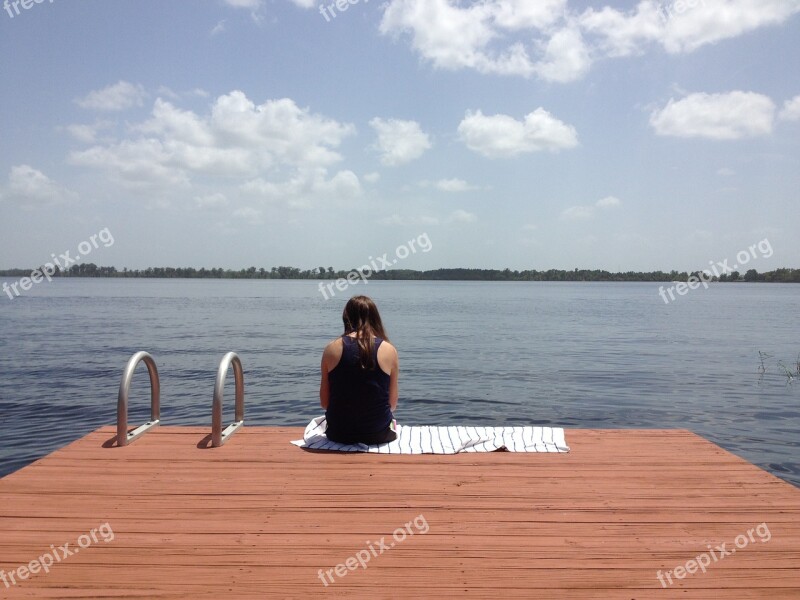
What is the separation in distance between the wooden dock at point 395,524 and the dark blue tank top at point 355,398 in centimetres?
35

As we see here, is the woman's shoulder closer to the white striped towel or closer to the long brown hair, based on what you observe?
the long brown hair

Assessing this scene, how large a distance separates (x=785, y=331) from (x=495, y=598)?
41.4 metres

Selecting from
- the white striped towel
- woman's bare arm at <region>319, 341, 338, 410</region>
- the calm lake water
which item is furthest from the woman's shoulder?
the calm lake water

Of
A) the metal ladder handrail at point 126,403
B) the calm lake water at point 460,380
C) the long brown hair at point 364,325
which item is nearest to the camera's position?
the long brown hair at point 364,325

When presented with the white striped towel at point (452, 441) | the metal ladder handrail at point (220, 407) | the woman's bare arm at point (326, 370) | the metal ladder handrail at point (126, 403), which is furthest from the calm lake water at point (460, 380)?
the woman's bare arm at point (326, 370)

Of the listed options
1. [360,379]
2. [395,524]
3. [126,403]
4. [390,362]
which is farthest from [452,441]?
[126,403]

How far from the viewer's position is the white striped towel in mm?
6793

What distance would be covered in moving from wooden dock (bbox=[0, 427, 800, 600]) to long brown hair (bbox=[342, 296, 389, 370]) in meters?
0.98

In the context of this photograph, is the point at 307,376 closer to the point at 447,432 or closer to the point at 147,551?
the point at 447,432

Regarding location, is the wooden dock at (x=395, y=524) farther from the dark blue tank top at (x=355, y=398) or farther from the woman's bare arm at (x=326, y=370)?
the woman's bare arm at (x=326, y=370)

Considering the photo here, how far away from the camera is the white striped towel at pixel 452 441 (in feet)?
22.3

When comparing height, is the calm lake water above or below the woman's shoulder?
below

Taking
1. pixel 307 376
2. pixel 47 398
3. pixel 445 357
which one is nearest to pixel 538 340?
pixel 445 357

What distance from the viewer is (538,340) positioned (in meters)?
33.2
